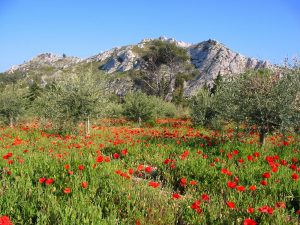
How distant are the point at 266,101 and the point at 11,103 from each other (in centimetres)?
1931

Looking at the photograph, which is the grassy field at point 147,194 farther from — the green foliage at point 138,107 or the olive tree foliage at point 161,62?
the olive tree foliage at point 161,62

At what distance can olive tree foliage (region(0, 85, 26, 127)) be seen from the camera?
973 inches

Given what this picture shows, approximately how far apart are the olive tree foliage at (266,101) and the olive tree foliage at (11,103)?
1748 centimetres

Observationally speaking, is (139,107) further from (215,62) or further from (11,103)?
(215,62)

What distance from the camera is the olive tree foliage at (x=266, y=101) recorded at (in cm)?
1094

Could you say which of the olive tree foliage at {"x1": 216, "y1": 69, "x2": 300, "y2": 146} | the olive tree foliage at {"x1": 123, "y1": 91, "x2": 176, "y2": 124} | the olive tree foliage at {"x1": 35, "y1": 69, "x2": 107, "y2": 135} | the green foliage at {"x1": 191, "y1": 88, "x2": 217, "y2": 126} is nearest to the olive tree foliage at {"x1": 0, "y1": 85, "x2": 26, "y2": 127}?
the olive tree foliage at {"x1": 35, "y1": 69, "x2": 107, "y2": 135}

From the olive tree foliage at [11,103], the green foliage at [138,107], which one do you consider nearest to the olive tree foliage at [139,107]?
the green foliage at [138,107]

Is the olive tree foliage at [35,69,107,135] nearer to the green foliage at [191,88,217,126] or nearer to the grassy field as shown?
the green foliage at [191,88,217,126]

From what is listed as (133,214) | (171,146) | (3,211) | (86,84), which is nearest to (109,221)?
(133,214)

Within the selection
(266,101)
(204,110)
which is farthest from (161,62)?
(266,101)

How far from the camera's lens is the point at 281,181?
20.0 ft

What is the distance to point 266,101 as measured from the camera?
11.0 meters

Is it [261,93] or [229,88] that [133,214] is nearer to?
[261,93]

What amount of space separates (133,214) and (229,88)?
8988 millimetres
